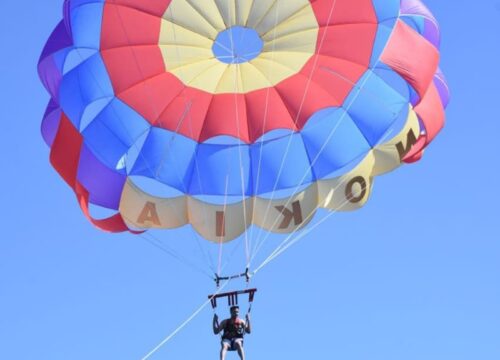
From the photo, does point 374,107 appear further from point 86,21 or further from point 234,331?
point 86,21

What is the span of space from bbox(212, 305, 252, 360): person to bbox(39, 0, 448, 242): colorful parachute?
5.68 feet

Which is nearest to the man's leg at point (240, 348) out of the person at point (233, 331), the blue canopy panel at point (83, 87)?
the person at point (233, 331)

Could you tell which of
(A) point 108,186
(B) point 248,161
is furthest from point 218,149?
(A) point 108,186

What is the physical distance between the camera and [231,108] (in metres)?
15.4

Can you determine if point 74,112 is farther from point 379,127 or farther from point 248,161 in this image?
point 379,127

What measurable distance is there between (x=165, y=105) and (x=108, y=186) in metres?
1.34

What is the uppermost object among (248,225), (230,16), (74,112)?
(230,16)

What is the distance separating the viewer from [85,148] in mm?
15320

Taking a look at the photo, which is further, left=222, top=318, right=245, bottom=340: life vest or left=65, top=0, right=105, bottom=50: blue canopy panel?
left=65, top=0, right=105, bottom=50: blue canopy panel

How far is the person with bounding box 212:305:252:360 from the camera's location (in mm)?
13945

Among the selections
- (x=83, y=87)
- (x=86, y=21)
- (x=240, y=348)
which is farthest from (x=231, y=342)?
(x=86, y=21)

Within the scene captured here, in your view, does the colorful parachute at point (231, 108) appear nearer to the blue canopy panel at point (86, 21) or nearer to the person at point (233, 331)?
the blue canopy panel at point (86, 21)

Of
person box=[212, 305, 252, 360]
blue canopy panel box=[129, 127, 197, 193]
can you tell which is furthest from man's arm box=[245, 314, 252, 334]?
blue canopy panel box=[129, 127, 197, 193]

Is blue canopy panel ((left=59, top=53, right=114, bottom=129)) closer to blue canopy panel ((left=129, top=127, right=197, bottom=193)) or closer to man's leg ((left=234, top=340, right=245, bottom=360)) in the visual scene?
blue canopy panel ((left=129, top=127, right=197, bottom=193))
